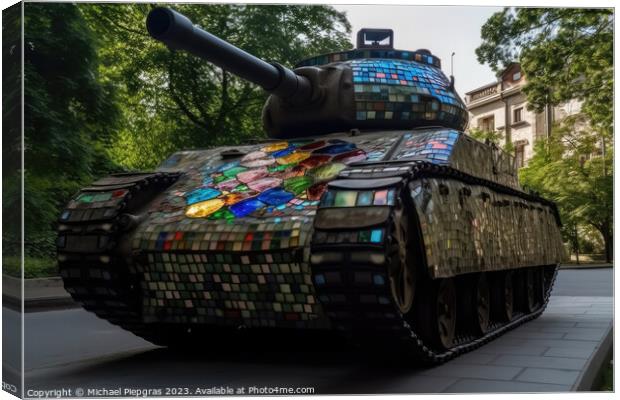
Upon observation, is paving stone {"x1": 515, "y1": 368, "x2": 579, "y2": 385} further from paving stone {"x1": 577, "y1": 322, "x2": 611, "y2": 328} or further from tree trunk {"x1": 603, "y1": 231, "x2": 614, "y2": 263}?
paving stone {"x1": 577, "y1": 322, "x2": 611, "y2": 328}

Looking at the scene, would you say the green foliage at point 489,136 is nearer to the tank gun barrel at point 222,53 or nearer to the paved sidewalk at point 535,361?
the tank gun barrel at point 222,53

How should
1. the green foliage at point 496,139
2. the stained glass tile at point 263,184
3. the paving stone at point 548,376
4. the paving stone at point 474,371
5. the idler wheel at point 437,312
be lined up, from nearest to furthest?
the paving stone at point 548,376
the paving stone at point 474,371
the idler wheel at point 437,312
the stained glass tile at point 263,184
the green foliage at point 496,139

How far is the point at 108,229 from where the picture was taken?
7.32 meters

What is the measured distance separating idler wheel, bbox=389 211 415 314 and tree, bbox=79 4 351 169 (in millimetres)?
2101

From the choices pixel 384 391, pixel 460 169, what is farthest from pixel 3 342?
pixel 460 169

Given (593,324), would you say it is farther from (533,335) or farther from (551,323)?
(533,335)

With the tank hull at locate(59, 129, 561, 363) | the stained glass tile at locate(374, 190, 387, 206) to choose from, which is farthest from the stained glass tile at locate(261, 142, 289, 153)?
the stained glass tile at locate(374, 190, 387, 206)

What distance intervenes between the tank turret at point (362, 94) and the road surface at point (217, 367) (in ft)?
8.72

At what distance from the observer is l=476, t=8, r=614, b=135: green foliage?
684 cm

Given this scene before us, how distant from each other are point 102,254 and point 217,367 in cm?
145

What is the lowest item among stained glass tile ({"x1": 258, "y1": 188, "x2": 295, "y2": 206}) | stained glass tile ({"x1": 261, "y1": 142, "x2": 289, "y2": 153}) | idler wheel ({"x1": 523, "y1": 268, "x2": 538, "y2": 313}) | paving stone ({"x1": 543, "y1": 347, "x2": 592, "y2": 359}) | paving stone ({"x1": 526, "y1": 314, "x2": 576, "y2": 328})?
paving stone ({"x1": 526, "y1": 314, "x2": 576, "y2": 328})

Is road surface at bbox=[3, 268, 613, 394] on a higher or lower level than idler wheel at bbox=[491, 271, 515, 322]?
lower

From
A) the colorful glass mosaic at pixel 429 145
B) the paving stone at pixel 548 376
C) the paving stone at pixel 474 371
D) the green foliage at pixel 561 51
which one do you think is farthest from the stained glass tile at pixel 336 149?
the paving stone at pixel 548 376

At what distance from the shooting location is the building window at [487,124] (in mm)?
10867
